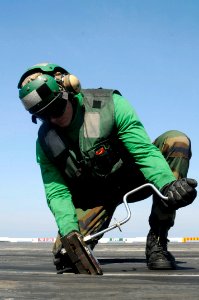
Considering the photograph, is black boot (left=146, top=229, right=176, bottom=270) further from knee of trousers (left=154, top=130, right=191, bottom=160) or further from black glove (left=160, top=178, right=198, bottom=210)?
black glove (left=160, top=178, right=198, bottom=210)

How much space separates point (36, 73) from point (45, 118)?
1.52 feet

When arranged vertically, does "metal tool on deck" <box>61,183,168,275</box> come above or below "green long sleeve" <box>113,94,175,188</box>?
below

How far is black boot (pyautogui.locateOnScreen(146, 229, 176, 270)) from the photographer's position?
641cm

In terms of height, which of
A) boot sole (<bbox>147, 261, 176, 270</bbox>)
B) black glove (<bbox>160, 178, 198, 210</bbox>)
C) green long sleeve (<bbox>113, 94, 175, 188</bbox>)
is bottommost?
boot sole (<bbox>147, 261, 176, 270</bbox>)

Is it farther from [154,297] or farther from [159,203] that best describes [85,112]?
[154,297]

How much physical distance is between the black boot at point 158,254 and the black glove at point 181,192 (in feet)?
3.14

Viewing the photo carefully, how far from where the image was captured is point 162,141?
7020 millimetres

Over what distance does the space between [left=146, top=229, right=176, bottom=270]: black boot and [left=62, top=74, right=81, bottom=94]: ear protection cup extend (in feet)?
5.54

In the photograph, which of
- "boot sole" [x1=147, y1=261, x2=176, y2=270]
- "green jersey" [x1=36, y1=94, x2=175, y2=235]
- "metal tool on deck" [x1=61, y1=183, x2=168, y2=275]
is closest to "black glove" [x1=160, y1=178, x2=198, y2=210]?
"metal tool on deck" [x1=61, y1=183, x2=168, y2=275]

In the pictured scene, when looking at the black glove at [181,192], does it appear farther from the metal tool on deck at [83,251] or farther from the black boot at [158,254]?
the black boot at [158,254]

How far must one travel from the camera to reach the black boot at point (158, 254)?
6.41 m

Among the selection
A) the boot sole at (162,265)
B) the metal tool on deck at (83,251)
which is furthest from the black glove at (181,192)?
the boot sole at (162,265)

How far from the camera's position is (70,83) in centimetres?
626

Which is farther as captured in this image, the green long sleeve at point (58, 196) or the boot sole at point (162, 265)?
the boot sole at point (162, 265)
